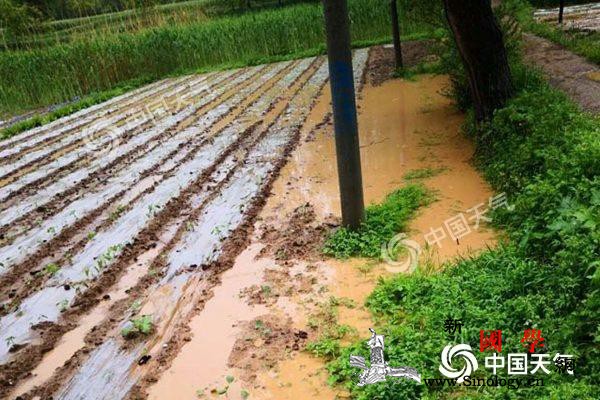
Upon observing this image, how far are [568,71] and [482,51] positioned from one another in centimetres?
341

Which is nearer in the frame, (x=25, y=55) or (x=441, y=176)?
(x=441, y=176)

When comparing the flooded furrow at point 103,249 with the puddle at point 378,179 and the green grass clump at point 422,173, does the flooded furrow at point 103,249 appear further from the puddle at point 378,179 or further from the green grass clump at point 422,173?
the green grass clump at point 422,173

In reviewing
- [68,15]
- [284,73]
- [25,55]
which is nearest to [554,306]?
[284,73]

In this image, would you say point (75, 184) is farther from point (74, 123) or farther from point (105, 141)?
point (74, 123)

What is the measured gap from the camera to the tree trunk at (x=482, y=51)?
6.31m

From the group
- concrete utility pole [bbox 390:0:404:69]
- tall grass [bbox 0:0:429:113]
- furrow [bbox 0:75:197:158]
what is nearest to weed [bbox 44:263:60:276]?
furrow [bbox 0:75:197:158]

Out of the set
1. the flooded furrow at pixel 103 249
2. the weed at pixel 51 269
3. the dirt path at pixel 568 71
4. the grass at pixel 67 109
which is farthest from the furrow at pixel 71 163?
the dirt path at pixel 568 71

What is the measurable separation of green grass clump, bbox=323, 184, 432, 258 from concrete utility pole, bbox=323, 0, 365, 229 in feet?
0.43

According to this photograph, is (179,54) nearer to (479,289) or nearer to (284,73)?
(284,73)

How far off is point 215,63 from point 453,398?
18523 mm

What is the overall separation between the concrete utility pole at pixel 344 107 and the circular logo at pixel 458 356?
1973 mm

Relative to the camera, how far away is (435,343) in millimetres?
3152

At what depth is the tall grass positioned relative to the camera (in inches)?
627

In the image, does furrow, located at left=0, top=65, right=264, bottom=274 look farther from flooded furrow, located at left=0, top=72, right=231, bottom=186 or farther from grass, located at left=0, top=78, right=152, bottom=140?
grass, located at left=0, top=78, right=152, bottom=140
